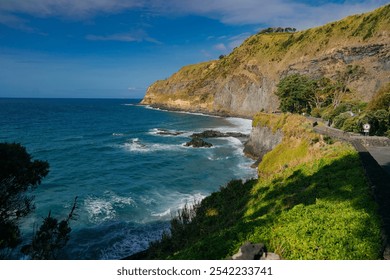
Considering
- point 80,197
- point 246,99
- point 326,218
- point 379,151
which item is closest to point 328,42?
point 246,99

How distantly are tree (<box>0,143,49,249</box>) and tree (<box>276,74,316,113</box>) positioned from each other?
50.9 m

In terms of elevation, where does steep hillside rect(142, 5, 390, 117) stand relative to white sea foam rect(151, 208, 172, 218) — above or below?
above

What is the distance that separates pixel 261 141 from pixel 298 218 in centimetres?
3381

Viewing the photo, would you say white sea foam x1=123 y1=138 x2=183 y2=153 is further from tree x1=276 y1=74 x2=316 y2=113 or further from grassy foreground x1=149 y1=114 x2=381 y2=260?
grassy foreground x1=149 y1=114 x2=381 y2=260

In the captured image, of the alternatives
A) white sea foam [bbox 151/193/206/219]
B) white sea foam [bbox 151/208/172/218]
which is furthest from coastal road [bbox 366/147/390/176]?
white sea foam [bbox 151/208/172/218]

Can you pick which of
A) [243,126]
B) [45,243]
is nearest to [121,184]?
→ [45,243]

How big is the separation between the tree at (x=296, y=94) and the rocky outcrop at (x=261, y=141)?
15167mm

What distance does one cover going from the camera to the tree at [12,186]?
11906mm

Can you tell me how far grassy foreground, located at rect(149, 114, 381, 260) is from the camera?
23.7 ft

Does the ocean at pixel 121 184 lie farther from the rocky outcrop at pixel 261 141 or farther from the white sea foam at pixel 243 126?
the white sea foam at pixel 243 126

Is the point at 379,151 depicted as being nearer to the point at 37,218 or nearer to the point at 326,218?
the point at 326,218

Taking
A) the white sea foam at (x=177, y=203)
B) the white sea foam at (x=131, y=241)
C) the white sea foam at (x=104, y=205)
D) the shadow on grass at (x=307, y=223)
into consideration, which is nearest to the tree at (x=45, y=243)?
the shadow on grass at (x=307, y=223)

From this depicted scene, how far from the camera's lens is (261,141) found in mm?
41969
